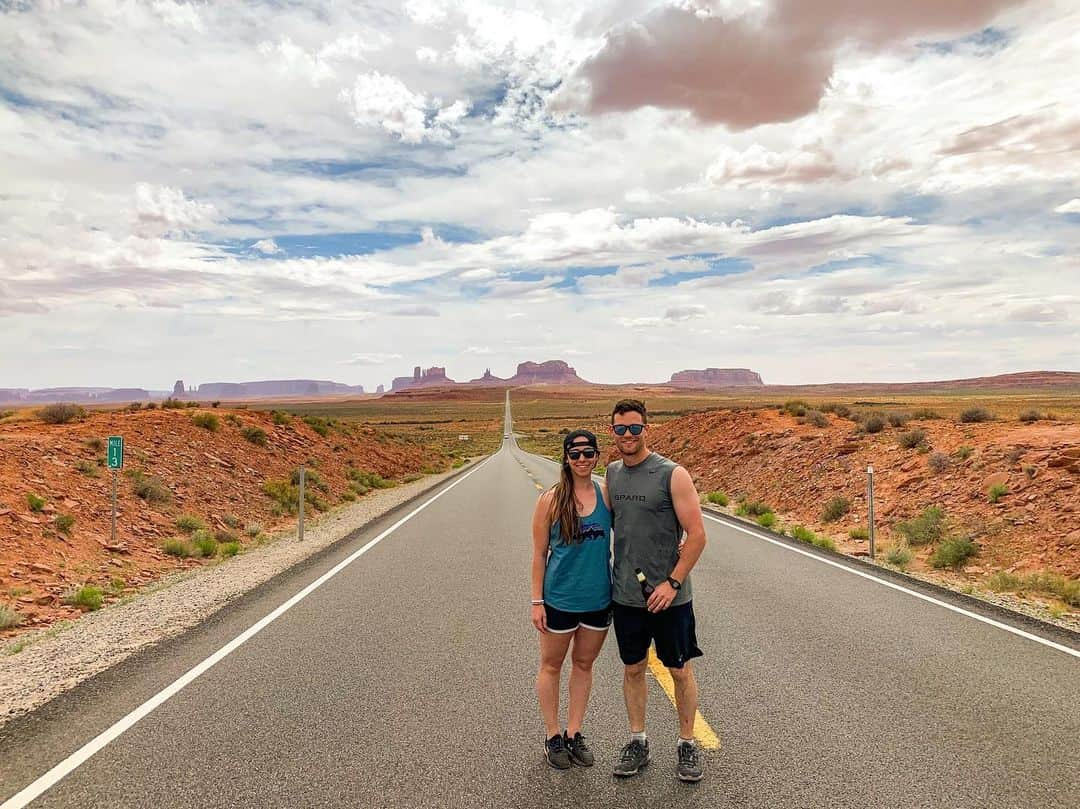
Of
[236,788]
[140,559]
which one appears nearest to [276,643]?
[236,788]

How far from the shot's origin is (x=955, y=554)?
11.9 m

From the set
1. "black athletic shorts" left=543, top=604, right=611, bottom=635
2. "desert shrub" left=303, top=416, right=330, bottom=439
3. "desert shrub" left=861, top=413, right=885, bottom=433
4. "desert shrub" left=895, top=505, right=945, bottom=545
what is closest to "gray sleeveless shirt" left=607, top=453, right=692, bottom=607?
"black athletic shorts" left=543, top=604, right=611, bottom=635

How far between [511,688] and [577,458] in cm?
238

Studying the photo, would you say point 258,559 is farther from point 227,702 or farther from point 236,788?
point 236,788

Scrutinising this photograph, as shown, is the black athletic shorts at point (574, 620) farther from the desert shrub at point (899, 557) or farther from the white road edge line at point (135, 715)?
the desert shrub at point (899, 557)

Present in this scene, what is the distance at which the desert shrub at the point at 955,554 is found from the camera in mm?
11844

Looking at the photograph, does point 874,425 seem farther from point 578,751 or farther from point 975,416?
point 578,751

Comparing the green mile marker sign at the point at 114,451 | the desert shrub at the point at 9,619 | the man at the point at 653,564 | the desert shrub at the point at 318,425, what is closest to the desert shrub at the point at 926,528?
the man at the point at 653,564

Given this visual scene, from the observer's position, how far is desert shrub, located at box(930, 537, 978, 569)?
11844mm

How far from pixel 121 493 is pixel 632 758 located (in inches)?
555

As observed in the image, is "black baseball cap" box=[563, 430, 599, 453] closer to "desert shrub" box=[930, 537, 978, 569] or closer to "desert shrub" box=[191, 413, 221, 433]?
"desert shrub" box=[930, 537, 978, 569]

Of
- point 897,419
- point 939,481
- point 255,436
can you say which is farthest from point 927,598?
point 255,436

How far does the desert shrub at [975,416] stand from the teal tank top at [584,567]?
2128cm

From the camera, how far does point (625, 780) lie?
404 centimetres
